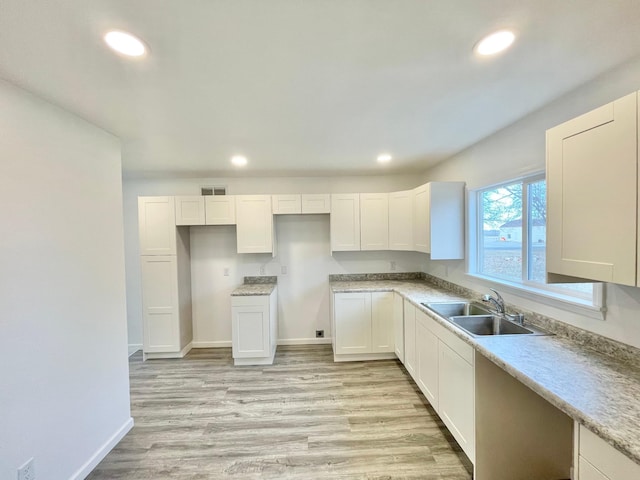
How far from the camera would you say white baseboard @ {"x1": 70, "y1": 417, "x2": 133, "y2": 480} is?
1.78m

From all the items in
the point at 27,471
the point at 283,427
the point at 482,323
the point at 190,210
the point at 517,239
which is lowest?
the point at 283,427

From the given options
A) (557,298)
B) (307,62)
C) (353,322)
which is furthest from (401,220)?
(307,62)

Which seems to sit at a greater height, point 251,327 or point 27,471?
point 251,327

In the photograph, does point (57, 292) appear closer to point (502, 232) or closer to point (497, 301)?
point (497, 301)

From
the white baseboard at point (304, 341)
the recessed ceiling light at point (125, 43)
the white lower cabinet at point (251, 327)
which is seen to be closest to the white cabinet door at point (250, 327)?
the white lower cabinet at point (251, 327)

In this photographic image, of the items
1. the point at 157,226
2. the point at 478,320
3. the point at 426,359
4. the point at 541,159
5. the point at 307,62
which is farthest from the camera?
the point at 157,226

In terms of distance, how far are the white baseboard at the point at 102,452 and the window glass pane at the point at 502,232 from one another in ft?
11.7

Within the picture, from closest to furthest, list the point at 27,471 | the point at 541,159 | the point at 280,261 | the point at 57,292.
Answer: the point at 27,471 → the point at 57,292 → the point at 541,159 → the point at 280,261

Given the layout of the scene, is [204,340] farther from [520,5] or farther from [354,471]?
[520,5]

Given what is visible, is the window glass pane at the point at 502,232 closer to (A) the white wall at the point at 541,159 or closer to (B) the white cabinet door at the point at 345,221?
(A) the white wall at the point at 541,159

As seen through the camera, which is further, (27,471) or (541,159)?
(541,159)

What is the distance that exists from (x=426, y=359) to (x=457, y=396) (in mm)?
541

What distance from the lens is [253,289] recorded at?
3.56 m

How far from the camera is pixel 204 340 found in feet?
12.9
